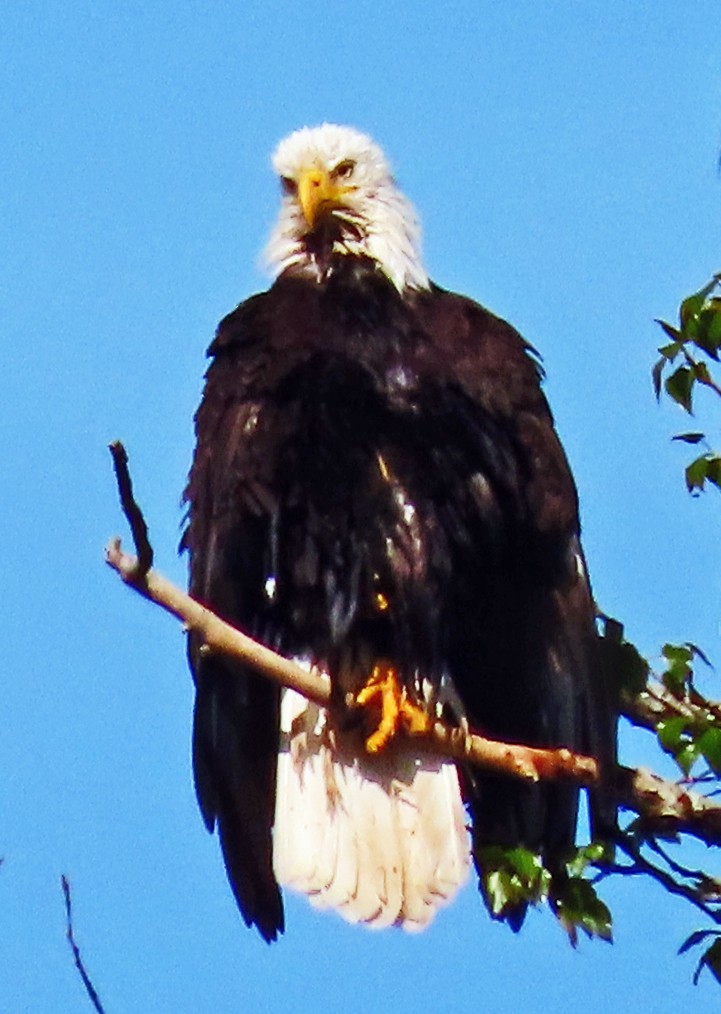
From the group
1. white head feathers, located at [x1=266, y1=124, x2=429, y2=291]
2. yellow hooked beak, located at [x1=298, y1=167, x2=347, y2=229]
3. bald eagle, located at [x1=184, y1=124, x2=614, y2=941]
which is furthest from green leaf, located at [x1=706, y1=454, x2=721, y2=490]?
yellow hooked beak, located at [x1=298, y1=167, x2=347, y2=229]

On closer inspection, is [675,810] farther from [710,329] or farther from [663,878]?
[710,329]

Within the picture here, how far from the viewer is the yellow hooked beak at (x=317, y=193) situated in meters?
5.46

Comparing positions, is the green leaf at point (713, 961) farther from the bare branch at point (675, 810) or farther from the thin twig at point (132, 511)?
the thin twig at point (132, 511)

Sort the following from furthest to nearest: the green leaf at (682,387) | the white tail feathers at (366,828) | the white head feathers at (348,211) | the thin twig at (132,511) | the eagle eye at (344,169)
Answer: the eagle eye at (344,169)
the white head feathers at (348,211)
the white tail feathers at (366,828)
the green leaf at (682,387)
the thin twig at (132,511)

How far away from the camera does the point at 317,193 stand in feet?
18.1

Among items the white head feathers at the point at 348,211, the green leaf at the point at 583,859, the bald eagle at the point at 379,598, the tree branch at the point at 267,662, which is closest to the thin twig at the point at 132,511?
the tree branch at the point at 267,662

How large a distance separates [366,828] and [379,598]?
1.66 feet

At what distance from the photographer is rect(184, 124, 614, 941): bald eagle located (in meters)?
4.71

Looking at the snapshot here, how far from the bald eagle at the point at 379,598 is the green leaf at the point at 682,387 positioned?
1.27m

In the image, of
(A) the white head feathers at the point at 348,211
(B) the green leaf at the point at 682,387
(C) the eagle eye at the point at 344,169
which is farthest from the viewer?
(C) the eagle eye at the point at 344,169

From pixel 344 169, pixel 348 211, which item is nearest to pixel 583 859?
pixel 348 211

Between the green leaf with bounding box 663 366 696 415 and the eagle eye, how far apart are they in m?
2.36

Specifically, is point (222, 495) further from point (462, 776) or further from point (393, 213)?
point (393, 213)

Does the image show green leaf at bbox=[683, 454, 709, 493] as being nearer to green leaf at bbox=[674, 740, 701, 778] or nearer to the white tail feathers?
Answer: green leaf at bbox=[674, 740, 701, 778]
